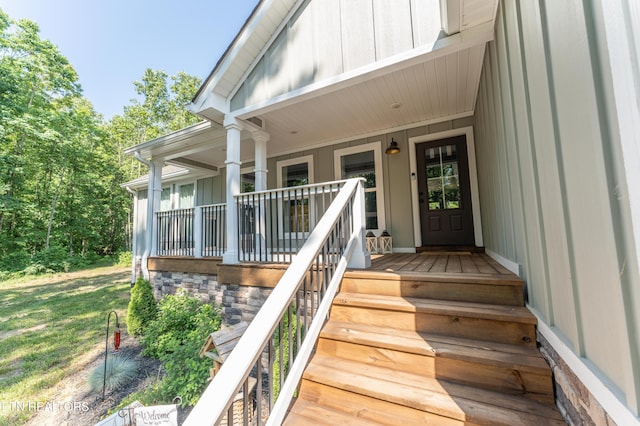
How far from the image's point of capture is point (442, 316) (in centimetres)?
179

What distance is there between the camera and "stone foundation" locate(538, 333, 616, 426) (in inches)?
34.7

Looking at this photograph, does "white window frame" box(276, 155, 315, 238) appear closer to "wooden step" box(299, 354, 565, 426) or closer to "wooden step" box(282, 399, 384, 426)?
"wooden step" box(299, 354, 565, 426)

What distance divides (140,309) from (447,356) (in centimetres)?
550

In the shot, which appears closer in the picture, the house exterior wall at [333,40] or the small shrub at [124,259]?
the house exterior wall at [333,40]

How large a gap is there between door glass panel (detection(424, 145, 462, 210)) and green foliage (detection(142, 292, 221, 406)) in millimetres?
4100

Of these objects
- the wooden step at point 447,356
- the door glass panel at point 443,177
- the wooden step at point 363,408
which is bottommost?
the wooden step at point 363,408

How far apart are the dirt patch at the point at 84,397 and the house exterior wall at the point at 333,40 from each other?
4.11 m

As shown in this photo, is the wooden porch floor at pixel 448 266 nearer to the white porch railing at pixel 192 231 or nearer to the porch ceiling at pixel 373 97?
the porch ceiling at pixel 373 97

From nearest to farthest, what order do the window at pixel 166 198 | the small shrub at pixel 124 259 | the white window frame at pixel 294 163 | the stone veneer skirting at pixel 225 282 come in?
the stone veneer skirting at pixel 225 282
the white window frame at pixel 294 163
the window at pixel 166 198
the small shrub at pixel 124 259

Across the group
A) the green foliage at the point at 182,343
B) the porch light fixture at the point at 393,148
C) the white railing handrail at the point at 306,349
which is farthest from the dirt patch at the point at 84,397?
the porch light fixture at the point at 393,148

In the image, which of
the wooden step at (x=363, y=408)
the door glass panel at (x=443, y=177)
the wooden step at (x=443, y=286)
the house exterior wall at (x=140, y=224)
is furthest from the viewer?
the house exterior wall at (x=140, y=224)

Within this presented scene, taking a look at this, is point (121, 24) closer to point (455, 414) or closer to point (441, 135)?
point (441, 135)

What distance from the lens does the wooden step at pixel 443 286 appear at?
1824mm

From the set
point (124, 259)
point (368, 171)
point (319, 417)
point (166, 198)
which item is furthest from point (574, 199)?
point (124, 259)
